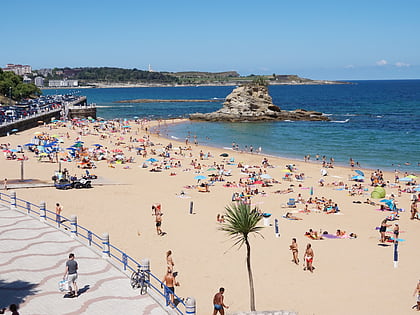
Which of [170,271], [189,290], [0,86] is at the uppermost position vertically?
[0,86]

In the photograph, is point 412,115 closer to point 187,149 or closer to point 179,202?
point 187,149

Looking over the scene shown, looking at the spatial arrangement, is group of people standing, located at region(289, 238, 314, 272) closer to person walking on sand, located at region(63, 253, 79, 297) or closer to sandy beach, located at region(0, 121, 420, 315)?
sandy beach, located at region(0, 121, 420, 315)

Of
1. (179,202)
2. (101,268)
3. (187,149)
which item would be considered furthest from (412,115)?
(101,268)

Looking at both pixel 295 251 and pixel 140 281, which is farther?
pixel 295 251

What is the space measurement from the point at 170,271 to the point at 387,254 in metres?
8.79

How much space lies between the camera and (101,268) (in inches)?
520

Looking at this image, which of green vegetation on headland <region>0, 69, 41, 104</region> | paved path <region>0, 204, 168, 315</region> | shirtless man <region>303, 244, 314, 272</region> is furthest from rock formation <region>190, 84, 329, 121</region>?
paved path <region>0, 204, 168, 315</region>

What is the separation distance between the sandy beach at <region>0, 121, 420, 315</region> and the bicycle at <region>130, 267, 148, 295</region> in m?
1.57

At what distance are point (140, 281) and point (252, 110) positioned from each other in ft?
231

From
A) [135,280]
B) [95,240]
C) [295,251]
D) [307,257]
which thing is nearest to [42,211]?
[95,240]

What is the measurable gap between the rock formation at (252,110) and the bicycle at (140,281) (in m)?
68.3

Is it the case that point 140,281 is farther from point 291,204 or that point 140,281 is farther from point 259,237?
point 291,204

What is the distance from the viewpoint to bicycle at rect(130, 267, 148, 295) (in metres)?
11.5

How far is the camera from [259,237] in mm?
18875
